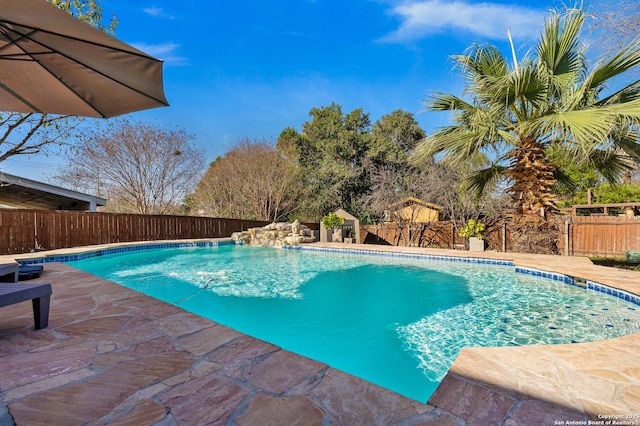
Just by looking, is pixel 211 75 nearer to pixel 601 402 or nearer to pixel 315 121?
pixel 315 121

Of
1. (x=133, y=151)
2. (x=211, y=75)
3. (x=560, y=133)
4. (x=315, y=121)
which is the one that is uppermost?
(x=211, y=75)

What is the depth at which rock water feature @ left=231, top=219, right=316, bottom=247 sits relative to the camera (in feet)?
42.6

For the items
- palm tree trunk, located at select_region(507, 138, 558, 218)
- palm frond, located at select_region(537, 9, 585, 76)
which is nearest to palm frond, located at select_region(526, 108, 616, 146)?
palm tree trunk, located at select_region(507, 138, 558, 218)

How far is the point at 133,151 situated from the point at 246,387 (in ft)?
52.7

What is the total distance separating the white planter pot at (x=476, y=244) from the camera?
1038 centimetres

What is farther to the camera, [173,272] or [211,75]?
[211,75]

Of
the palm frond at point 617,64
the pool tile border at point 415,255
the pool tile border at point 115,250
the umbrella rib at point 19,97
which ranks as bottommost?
the pool tile border at point 415,255

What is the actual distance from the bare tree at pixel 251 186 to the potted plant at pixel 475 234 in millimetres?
10705

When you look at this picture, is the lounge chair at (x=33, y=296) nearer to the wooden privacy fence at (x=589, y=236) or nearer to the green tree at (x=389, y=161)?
the wooden privacy fence at (x=589, y=236)

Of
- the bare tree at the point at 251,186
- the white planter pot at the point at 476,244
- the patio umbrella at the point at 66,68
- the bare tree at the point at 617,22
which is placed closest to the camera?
the patio umbrella at the point at 66,68

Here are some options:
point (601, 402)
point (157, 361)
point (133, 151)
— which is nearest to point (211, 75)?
point (133, 151)

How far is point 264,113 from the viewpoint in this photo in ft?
68.1

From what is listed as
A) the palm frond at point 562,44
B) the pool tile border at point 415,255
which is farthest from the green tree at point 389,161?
the palm frond at point 562,44

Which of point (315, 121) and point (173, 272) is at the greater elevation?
point (315, 121)
